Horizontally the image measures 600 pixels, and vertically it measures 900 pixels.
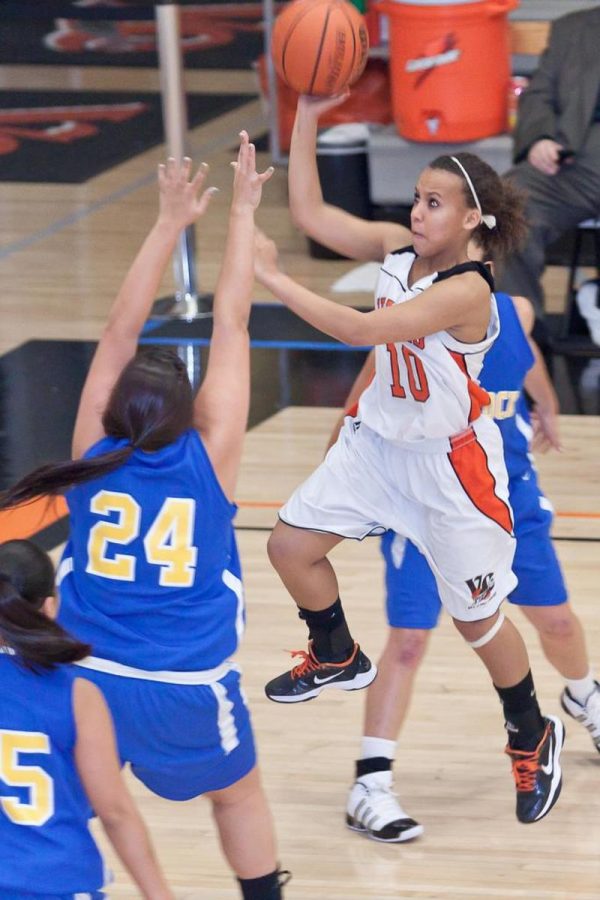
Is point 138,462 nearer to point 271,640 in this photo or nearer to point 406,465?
point 406,465

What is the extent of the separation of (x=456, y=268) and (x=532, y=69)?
605 centimetres

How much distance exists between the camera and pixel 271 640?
501 centimetres

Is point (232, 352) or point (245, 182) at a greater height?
point (245, 182)

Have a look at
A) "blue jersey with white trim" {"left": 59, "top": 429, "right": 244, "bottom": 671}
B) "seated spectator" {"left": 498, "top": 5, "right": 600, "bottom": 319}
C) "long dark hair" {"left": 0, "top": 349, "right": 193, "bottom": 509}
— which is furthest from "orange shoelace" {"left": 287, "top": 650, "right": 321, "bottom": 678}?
"seated spectator" {"left": 498, "top": 5, "right": 600, "bottom": 319}

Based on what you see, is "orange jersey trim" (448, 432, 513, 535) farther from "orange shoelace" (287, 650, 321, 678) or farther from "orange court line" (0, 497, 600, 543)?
"orange court line" (0, 497, 600, 543)

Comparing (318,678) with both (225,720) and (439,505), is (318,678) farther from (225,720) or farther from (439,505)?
(225,720)

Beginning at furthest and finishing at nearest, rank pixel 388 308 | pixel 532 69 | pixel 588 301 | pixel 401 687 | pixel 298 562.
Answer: pixel 532 69 → pixel 588 301 → pixel 401 687 → pixel 298 562 → pixel 388 308

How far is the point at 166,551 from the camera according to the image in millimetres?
2975

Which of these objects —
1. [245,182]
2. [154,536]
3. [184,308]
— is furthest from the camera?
[184,308]

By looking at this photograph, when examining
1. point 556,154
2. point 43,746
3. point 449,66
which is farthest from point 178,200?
point 449,66

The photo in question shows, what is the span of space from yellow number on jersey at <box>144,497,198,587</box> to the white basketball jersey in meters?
0.82

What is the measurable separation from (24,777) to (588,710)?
1.95 meters

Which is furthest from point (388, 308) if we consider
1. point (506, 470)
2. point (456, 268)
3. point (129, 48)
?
point (129, 48)

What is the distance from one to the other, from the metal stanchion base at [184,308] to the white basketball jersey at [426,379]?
4.67m
